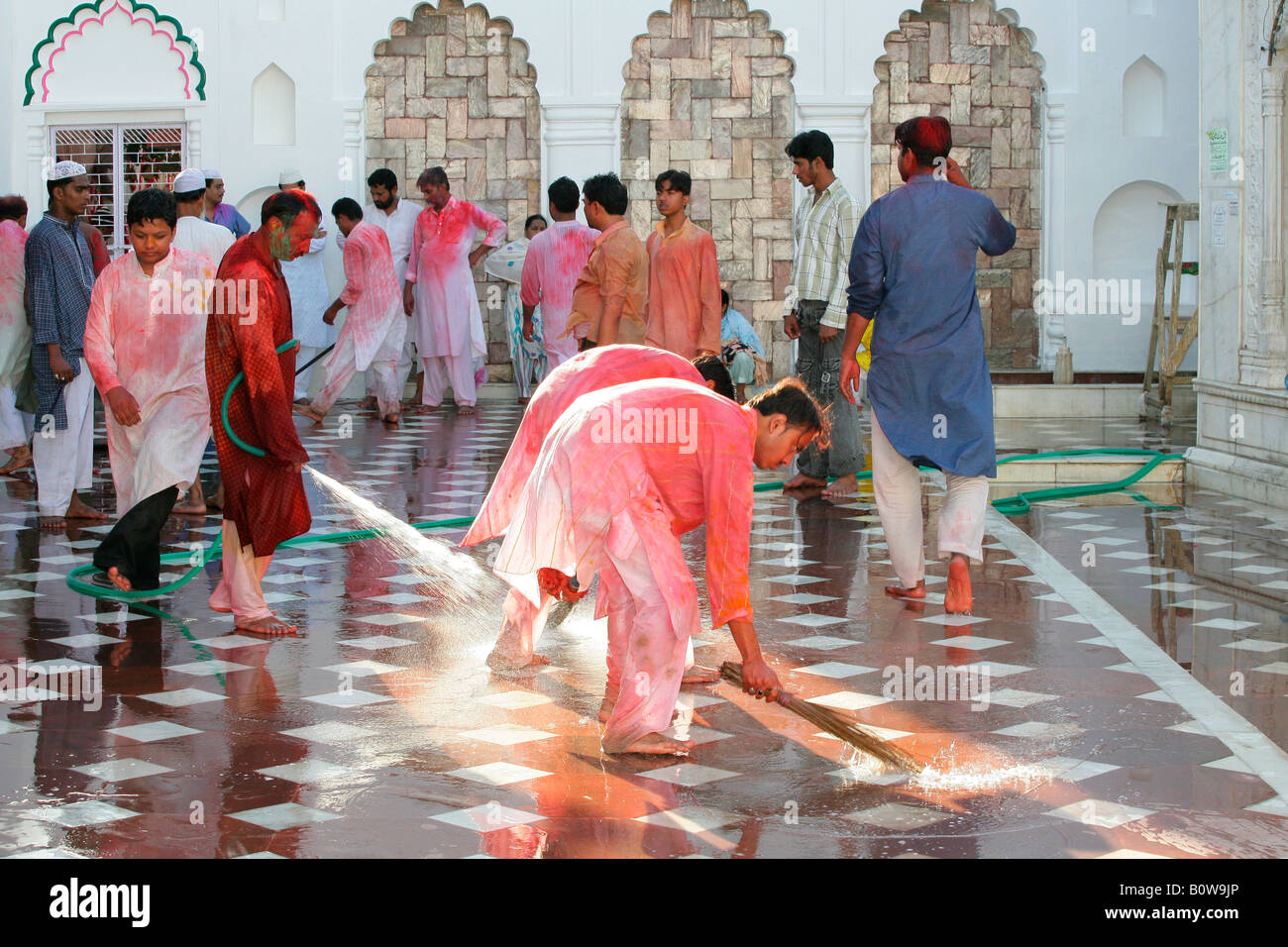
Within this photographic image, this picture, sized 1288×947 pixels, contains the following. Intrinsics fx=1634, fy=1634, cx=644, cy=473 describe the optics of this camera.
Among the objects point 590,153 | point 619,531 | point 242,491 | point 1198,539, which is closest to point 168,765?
point 619,531

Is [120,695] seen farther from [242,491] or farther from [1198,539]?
[1198,539]

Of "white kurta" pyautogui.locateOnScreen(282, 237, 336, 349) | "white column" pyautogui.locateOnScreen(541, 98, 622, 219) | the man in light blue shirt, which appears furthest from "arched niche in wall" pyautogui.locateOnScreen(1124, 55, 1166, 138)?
"white kurta" pyautogui.locateOnScreen(282, 237, 336, 349)

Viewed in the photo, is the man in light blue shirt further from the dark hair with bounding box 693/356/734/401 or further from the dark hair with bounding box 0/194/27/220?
the dark hair with bounding box 693/356/734/401

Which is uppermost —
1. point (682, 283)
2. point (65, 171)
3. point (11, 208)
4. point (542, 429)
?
point (65, 171)

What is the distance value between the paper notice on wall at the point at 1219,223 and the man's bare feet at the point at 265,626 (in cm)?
603

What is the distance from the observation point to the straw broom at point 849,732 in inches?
157

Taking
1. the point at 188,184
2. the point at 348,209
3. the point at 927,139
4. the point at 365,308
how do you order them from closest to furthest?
the point at 927,139 < the point at 188,184 < the point at 365,308 < the point at 348,209

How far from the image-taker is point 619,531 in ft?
13.4

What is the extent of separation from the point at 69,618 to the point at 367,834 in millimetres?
2763

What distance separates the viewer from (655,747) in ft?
13.5

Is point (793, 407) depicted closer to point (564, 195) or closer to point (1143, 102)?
point (564, 195)

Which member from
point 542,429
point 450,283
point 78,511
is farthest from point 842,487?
point 450,283

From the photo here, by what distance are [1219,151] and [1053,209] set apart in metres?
5.95

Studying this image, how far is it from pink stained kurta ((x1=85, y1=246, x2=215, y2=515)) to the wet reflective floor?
589mm
